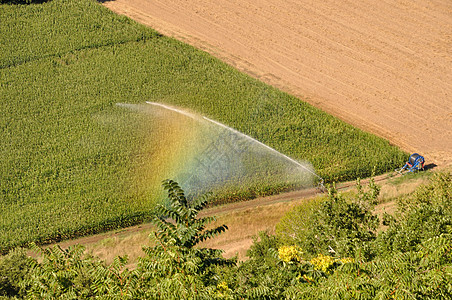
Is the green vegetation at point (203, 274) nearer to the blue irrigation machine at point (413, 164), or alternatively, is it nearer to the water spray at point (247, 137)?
the water spray at point (247, 137)

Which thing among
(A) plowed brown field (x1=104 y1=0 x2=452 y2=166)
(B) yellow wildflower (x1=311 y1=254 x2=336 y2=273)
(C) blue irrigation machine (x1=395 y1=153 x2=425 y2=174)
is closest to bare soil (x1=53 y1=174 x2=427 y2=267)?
(C) blue irrigation machine (x1=395 y1=153 x2=425 y2=174)

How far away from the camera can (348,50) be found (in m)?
54.6

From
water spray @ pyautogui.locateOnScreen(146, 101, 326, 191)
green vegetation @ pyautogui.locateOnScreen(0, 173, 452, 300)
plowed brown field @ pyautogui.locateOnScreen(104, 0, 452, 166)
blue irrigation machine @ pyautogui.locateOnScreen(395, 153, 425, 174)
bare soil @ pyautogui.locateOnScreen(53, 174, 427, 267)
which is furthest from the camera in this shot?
plowed brown field @ pyautogui.locateOnScreen(104, 0, 452, 166)

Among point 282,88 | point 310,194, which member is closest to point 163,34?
point 282,88

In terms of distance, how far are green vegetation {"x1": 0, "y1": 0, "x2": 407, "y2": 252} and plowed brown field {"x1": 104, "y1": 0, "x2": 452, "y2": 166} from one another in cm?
251

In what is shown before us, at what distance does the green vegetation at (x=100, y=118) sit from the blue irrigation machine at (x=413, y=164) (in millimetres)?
676

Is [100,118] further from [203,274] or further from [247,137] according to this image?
[203,274]

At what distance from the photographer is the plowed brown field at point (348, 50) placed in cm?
4616

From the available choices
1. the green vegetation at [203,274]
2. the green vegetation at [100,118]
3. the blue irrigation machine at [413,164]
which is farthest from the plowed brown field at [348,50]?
the green vegetation at [203,274]

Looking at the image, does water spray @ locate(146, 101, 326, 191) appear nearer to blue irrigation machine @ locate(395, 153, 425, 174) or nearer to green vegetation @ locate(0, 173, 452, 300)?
blue irrigation machine @ locate(395, 153, 425, 174)

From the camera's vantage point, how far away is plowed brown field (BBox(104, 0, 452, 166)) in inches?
1817

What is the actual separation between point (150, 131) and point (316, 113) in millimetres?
13971

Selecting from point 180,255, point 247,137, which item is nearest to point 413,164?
point 247,137

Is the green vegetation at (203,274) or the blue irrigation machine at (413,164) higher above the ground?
the blue irrigation machine at (413,164)
